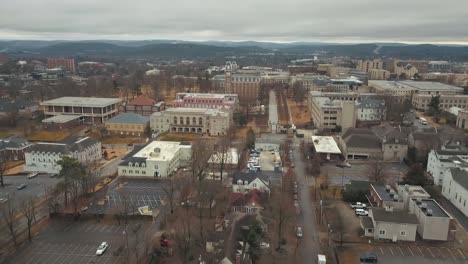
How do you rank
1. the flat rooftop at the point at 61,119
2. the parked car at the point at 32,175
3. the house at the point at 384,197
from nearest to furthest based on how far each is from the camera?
the house at the point at 384,197
the parked car at the point at 32,175
the flat rooftop at the point at 61,119

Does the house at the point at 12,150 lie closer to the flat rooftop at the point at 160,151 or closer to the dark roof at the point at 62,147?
the dark roof at the point at 62,147

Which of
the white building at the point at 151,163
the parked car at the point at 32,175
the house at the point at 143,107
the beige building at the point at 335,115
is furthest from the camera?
the house at the point at 143,107

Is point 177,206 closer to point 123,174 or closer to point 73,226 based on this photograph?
point 73,226

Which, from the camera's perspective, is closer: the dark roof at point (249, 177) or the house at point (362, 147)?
the dark roof at point (249, 177)

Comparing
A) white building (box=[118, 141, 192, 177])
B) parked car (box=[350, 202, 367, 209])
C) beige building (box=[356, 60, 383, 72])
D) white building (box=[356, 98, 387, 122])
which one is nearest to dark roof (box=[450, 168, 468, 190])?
parked car (box=[350, 202, 367, 209])

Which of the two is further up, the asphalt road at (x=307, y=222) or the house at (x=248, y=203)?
the house at (x=248, y=203)

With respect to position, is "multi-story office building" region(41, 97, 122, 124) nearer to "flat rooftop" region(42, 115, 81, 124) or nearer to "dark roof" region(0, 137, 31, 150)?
"flat rooftop" region(42, 115, 81, 124)

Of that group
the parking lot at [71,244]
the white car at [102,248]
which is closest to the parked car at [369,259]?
the parking lot at [71,244]
